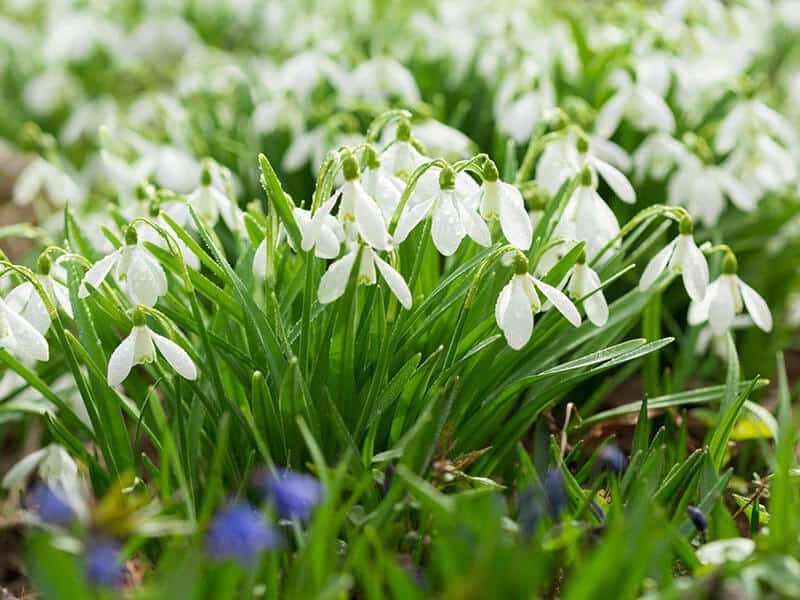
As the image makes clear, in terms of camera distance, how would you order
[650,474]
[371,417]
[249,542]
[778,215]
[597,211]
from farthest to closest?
[778,215]
[597,211]
[371,417]
[650,474]
[249,542]

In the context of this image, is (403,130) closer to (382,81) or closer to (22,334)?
(22,334)

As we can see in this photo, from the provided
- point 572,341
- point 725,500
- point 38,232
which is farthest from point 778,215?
point 38,232

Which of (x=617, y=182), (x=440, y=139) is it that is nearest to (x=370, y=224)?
(x=617, y=182)

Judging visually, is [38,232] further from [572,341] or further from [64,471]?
[572,341]

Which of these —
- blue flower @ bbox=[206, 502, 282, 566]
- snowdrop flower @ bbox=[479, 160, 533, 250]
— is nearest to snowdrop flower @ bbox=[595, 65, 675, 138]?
snowdrop flower @ bbox=[479, 160, 533, 250]

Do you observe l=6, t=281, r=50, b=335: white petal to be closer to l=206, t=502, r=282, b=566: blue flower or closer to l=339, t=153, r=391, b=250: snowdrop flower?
l=339, t=153, r=391, b=250: snowdrop flower

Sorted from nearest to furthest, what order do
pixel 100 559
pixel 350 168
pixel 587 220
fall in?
pixel 100 559, pixel 350 168, pixel 587 220
